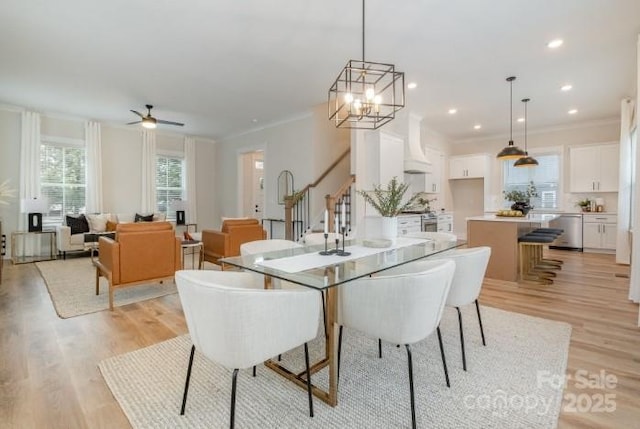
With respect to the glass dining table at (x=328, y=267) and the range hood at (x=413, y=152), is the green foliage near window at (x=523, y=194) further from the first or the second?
the glass dining table at (x=328, y=267)

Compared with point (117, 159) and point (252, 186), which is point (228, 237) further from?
point (117, 159)

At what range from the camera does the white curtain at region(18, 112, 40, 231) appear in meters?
5.98

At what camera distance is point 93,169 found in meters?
6.77

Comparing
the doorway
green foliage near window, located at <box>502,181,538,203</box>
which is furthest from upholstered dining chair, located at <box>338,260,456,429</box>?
the doorway

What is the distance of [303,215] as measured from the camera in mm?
6410

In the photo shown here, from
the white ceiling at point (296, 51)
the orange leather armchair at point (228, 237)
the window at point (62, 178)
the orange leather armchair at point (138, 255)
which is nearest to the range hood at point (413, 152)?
the white ceiling at point (296, 51)

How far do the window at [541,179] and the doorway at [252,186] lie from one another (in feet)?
21.2

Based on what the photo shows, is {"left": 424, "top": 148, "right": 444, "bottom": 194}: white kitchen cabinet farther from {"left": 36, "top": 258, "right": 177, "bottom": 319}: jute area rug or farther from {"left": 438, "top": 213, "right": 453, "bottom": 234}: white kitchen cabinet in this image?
{"left": 36, "top": 258, "right": 177, "bottom": 319}: jute area rug

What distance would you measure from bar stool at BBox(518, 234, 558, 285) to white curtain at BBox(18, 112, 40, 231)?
337 inches

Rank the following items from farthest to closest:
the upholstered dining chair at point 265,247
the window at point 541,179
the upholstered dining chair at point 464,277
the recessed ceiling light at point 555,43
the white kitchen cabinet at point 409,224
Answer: the window at point 541,179
the white kitchen cabinet at point 409,224
the recessed ceiling light at point 555,43
the upholstered dining chair at point 265,247
the upholstered dining chair at point 464,277

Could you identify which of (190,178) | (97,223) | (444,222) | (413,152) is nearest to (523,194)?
(444,222)

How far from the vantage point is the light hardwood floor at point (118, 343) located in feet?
5.50

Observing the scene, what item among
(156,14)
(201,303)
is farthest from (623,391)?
(156,14)

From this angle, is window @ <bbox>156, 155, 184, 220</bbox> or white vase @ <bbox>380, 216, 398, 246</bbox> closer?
white vase @ <bbox>380, 216, 398, 246</bbox>
